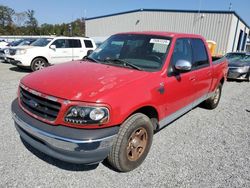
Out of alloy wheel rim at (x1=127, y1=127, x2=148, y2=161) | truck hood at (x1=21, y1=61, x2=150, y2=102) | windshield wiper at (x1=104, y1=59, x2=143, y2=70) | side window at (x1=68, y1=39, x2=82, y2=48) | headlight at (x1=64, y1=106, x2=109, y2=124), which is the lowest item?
alloy wheel rim at (x1=127, y1=127, x2=148, y2=161)

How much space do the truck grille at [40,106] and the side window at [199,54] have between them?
2.98 metres

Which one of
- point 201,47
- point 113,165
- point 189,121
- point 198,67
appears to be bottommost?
point 189,121

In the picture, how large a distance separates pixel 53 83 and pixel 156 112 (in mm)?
1535

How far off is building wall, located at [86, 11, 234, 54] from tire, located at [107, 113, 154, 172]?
23605 mm

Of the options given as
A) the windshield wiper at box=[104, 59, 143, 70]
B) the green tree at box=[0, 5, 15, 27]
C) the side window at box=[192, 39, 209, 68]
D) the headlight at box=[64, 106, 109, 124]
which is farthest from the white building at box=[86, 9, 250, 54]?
the green tree at box=[0, 5, 15, 27]

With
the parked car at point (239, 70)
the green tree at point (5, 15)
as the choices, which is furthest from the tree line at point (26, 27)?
the parked car at point (239, 70)

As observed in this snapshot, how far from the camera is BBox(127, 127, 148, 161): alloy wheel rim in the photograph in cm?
310

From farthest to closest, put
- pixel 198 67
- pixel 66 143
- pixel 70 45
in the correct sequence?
1. pixel 70 45
2. pixel 198 67
3. pixel 66 143

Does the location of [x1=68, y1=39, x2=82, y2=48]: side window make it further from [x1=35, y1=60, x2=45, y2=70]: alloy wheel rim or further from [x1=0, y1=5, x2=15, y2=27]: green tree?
[x1=0, y1=5, x2=15, y2=27]: green tree

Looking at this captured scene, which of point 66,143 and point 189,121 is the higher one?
point 66,143

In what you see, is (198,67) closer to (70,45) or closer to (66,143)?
(66,143)

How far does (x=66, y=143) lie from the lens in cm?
251

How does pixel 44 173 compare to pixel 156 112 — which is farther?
pixel 156 112

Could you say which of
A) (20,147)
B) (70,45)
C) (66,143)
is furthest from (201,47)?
(70,45)
